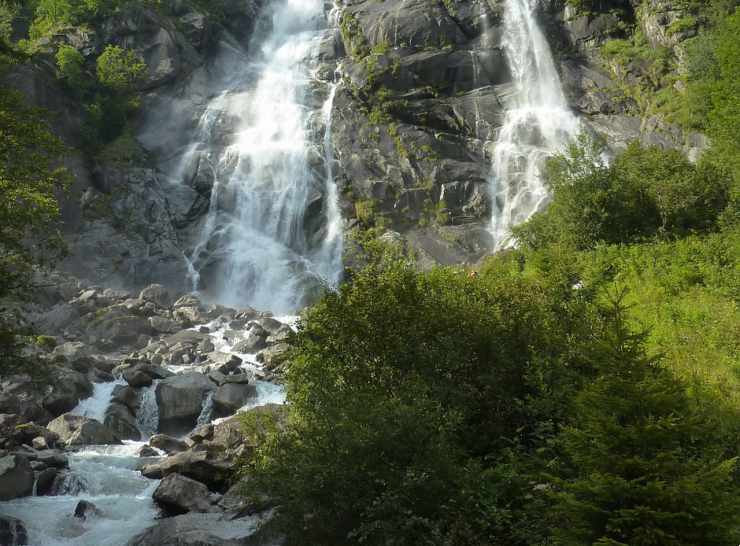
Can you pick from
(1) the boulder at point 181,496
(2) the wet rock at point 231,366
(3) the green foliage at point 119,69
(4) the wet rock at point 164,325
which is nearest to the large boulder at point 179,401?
(2) the wet rock at point 231,366

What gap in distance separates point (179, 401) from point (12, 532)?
908 cm

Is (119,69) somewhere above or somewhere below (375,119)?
above

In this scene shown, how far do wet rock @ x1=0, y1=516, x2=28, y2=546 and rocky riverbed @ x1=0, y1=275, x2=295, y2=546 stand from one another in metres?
0.03

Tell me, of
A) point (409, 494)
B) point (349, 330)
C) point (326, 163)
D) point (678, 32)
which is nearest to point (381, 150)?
point (326, 163)

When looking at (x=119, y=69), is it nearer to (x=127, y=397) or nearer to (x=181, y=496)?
(x=127, y=397)

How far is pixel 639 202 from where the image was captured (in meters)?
23.7

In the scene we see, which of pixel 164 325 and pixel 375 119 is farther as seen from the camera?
pixel 375 119

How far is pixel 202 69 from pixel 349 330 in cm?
4778

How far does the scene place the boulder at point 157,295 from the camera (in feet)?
118

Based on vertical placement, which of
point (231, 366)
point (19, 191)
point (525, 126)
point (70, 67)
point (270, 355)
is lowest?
point (231, 366)

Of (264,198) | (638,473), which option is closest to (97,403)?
(638,473)

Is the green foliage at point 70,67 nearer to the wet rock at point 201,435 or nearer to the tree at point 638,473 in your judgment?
the wet rock at point 201,435

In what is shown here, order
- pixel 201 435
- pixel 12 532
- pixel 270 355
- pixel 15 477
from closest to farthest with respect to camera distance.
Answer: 1. pixel 12 532
2. pixel 15 477
3. pixel 201 435
4. pixel 270 355

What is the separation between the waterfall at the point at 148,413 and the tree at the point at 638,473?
1800 centimetres
